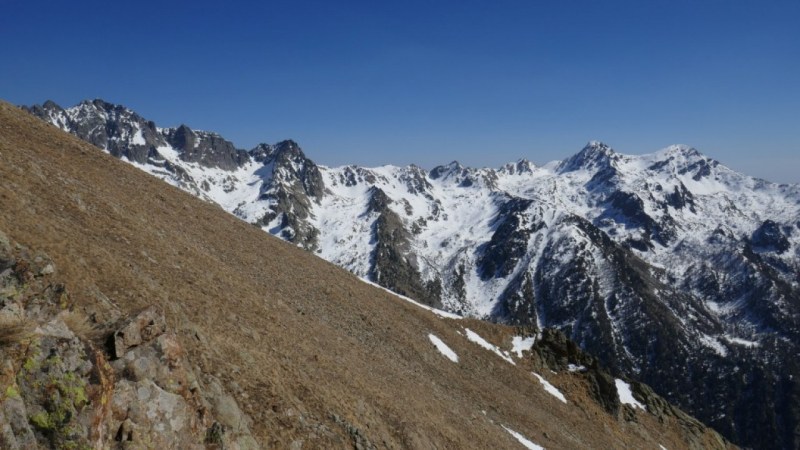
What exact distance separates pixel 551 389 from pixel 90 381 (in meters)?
47.9

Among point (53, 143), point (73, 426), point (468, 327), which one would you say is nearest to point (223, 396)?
point (73, 426)

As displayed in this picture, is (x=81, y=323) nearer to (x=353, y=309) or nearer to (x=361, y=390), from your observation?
(x=361, y=390)

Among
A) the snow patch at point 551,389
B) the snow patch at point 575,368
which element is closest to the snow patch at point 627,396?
the snow patch at point 575,368

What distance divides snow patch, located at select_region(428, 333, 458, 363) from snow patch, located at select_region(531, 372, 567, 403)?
12529mm

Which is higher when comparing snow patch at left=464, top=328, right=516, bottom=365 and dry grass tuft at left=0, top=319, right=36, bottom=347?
Result: dry grass tuft at left=0, top=319, right=36, bottom=347

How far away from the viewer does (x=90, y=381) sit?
443 inches

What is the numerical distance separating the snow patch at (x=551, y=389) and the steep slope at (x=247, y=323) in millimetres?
A: 1341

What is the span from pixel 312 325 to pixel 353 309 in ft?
31.3

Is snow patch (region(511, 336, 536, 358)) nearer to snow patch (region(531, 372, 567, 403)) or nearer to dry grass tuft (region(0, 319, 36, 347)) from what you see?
snow patch (region(531, 372, 567, 403))

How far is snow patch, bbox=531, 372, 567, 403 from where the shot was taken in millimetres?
50116

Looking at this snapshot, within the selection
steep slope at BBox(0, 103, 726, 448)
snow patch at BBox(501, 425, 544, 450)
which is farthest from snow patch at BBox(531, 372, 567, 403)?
snow patch at BBox(501, 425, 544, 450)

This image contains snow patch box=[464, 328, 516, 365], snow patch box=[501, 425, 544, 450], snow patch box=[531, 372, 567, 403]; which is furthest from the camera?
snow patch box=[464, 328, 516, 365]

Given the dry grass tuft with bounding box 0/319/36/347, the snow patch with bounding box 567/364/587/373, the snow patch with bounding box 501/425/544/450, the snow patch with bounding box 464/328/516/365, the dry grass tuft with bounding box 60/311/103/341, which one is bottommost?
the snow patch with bounding box 501/425/544/450

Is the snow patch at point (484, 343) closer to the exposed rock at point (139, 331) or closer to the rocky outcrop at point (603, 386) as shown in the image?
the rocky outcrop at point (603, 386)
